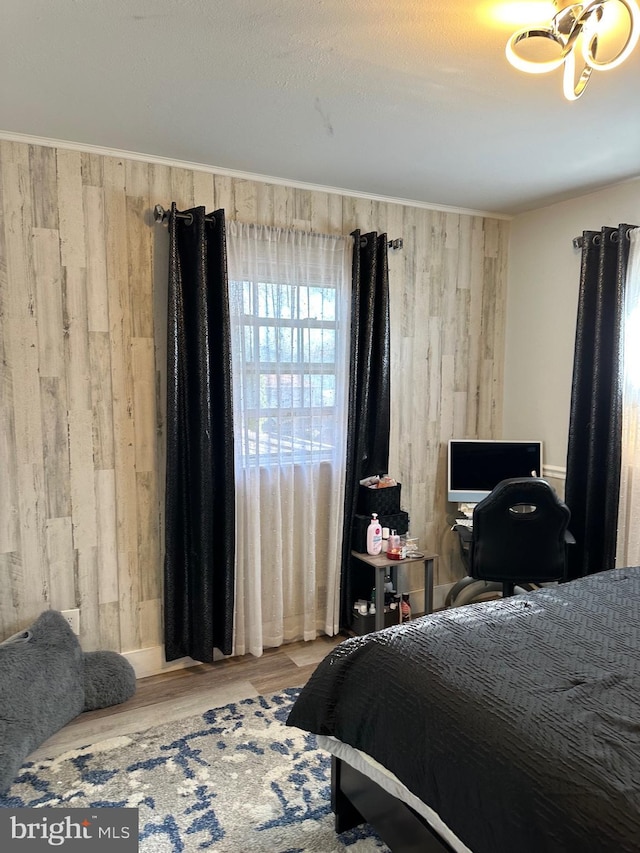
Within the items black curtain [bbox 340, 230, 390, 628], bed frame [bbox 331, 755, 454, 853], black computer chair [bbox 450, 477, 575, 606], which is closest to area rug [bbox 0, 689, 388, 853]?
bed frame [bbox 331, 755, 454, 853]

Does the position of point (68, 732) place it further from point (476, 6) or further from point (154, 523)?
point (476, 6)

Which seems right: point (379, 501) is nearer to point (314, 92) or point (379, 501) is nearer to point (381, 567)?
point (381, 567)

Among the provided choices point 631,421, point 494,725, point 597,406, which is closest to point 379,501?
point 597,406

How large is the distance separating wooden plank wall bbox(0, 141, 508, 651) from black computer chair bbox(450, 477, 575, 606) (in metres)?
1.62

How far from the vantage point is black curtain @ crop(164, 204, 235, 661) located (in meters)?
2.77

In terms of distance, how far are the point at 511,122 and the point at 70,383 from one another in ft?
7.11

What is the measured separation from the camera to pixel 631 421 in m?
3.11

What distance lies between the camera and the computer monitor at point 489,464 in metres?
3.60

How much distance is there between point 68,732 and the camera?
8.20 ft

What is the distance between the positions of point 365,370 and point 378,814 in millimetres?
2121

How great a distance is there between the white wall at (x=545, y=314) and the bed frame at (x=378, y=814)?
91.4 inches

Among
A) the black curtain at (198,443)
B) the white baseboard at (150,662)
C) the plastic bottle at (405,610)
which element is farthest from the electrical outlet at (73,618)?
the plastic bottle at (405,610)

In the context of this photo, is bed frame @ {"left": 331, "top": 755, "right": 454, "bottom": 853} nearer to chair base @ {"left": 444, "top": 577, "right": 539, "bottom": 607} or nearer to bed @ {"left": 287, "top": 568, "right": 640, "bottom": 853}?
bed @ {"left": 287, "top": 568, "right": 640, "bottom": 853}

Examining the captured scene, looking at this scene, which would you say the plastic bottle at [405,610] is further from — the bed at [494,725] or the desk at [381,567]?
the bed at [494,725]
